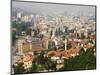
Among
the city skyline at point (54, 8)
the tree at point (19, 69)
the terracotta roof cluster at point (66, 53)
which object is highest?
the city skyline at point (54, 8)

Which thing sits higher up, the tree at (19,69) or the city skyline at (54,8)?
the city skyline at (54,8)

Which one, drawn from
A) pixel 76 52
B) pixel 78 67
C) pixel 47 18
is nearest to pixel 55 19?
pixel 47 18

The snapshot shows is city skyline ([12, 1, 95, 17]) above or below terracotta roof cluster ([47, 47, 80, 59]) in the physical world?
above

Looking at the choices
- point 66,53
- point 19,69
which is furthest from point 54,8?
point 19,69

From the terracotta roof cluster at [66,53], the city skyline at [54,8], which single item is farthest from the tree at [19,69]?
the city skyline at [54,8]

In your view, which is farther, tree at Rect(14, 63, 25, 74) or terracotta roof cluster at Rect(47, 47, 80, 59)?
terracotta roof cluster at Rect(47, 47, 80, 59)

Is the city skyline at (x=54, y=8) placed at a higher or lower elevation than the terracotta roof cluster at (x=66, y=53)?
higher

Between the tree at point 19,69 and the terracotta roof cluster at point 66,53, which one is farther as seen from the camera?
the terracotta roof cluster at point 66,53

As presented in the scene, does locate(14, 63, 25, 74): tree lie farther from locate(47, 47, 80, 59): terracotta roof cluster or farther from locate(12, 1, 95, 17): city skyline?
locate(12, 1, 95, 17): city skyline

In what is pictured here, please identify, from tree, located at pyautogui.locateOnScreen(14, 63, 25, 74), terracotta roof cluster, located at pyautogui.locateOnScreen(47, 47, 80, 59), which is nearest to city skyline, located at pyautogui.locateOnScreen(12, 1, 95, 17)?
terracotta roof cluster, located at pyautogui.locateOnScreen(47, 47, 80, 59)

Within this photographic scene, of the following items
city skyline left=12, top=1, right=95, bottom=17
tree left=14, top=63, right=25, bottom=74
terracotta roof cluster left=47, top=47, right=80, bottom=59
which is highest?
city skyline left=12, top=1, right=95, bottom=17

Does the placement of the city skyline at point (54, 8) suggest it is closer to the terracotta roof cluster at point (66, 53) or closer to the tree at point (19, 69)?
the terracotta roof cluster at point (66, 53)
